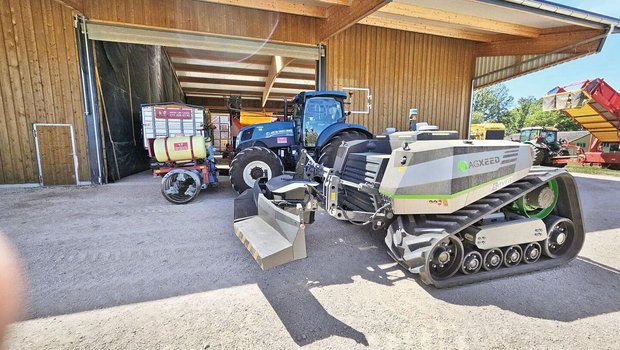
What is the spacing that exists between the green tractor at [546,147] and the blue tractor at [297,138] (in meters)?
8.30

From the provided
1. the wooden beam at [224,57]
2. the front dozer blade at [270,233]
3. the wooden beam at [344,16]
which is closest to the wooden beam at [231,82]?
the wooden beam at [224,57]

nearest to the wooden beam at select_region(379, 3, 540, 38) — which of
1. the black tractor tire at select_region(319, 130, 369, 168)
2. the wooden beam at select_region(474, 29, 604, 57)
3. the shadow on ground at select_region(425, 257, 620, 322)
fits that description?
the wooden beam at select_region(474, 29, 604, 57)

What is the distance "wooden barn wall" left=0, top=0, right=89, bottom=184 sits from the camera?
687 cm

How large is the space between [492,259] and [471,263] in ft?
0.83

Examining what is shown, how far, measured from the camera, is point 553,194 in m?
2.86

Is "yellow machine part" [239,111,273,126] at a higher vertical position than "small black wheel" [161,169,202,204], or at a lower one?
higher

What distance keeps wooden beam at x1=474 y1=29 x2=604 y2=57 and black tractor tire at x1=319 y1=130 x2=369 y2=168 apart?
7.84 metres

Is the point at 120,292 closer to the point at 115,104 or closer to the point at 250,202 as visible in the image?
the point at 250,202

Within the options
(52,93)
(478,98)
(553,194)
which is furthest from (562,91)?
(478,98)

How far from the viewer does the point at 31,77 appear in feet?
23.1

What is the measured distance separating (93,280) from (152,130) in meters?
7.91

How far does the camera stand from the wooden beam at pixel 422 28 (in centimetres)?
880

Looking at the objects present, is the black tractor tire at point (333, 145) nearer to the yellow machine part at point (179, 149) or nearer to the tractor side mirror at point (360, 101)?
the yellow machine part at point (179, 149)

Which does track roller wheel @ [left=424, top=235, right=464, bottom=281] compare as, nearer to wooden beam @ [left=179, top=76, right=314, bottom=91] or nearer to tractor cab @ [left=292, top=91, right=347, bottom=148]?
tractor cab @ [left=292, top=91, right=347, bottom=148]
